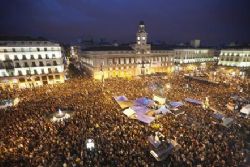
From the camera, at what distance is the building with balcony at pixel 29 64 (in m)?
35.3

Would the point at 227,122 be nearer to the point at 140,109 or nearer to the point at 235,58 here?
the point at 140,109

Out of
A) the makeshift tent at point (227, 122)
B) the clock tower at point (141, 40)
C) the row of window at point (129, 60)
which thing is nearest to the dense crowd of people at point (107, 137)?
the makeshift tent at point (227, 122)

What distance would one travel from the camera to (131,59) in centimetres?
5466

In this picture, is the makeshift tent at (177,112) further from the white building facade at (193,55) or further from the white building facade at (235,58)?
the white building facade at (235,58)

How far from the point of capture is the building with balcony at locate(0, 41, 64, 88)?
35.3 metres

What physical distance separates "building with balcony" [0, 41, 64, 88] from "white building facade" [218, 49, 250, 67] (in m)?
63.9

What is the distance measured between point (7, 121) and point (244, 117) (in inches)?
1171

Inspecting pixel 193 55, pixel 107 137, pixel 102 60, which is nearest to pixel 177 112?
pixel 107 137

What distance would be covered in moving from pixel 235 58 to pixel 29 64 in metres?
71.1

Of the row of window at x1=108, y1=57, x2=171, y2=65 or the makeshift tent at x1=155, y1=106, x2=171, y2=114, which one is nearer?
the makeshift tent at x1=155, y1=106, x2=171, y2=114

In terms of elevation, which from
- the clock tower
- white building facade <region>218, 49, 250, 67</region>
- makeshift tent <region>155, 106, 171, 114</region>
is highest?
the clock tower

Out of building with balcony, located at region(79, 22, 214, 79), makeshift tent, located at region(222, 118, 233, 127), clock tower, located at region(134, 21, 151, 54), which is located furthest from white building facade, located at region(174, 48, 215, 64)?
makeshift tent, located at region(222, 118, 233, 127)

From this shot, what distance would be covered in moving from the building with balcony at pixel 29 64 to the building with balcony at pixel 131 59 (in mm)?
12081

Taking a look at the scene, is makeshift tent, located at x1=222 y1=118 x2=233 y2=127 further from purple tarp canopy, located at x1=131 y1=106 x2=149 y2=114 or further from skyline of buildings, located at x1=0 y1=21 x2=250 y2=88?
skyline of buildings, located at x1=0 y1=21 x2=250 y2=88
